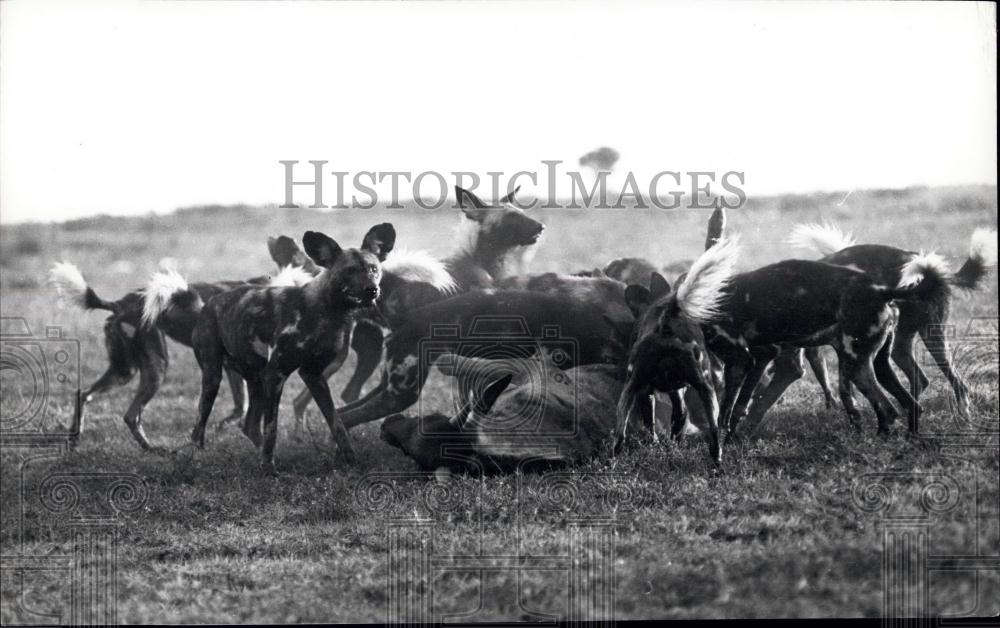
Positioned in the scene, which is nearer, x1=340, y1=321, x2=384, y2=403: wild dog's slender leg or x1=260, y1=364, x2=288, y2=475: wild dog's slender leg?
x1=260, y1=364, x2=288, y2=475: wild dog's slender leg

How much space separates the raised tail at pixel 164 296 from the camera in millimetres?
10953

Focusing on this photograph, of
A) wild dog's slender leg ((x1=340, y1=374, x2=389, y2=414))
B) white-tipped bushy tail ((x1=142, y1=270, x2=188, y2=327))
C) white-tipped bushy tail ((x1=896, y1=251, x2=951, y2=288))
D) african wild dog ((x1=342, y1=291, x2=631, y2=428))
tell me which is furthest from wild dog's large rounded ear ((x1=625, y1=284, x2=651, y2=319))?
white-tipped bushy tail ((x1=142, y1=270, x2=188, y2=327))

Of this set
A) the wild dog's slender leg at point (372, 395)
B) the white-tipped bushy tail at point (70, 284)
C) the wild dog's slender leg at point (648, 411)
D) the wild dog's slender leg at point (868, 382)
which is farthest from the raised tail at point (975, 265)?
the white-tipped bushy tail at point (70, 284)

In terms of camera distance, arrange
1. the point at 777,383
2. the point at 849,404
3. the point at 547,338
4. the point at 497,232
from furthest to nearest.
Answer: the point at 497,232 → the point at 777,383 → the point at 547,338 → the point at 849,404

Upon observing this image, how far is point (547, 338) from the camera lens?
10219 millimetres

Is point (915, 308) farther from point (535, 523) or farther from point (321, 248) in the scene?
point (321, 248)

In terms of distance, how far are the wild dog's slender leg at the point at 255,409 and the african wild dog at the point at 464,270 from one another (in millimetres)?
838

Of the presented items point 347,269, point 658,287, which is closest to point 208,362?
point 347,269

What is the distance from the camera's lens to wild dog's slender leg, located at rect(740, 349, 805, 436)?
10.1 m

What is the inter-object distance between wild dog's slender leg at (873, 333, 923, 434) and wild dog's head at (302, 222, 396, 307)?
4127 millimetres

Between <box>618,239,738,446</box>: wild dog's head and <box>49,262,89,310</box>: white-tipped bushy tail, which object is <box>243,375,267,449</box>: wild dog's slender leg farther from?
<box>618,239,738,446</box>: wild dog's head

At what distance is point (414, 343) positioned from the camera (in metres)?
10.3

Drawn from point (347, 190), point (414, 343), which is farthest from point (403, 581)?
point (347, 190)

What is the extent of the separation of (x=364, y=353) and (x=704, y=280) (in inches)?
161
